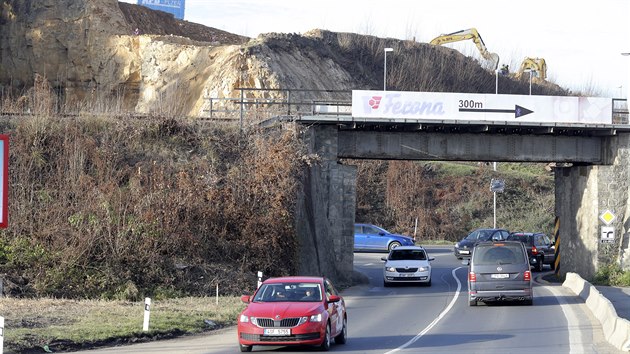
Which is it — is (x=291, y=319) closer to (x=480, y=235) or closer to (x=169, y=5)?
(x=480, y=235)

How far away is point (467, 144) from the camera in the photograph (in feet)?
133

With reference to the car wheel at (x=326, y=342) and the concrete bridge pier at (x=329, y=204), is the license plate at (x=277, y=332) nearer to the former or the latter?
the car wheel at (x=326, y=342)

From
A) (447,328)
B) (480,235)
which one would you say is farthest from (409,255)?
(480,235)

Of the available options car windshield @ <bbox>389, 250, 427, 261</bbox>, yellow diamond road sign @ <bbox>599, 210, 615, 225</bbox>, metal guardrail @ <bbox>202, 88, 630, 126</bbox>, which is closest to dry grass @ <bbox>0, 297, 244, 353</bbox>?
car windshield @ <bbox>389, 250, 427, 261</bbox>

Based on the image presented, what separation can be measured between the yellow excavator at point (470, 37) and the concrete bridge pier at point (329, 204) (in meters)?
52.5

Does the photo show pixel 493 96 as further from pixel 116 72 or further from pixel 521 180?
pixel 521 180

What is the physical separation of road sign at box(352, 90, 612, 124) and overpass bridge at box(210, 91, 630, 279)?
0.13 ft

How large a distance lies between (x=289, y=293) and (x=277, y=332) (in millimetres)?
1456

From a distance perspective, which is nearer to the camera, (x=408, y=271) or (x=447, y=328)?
(x=447, y=328)

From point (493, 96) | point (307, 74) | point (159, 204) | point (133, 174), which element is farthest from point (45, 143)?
point (307, 74)

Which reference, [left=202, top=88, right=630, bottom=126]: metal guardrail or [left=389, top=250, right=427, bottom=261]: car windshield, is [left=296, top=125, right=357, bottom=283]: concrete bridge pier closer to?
[left=202, top=88, right=630, bottom=126]: metal guardrail

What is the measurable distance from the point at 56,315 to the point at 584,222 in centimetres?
2638

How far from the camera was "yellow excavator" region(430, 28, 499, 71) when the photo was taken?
89.5 m

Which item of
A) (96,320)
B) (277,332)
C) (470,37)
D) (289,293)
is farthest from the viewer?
(470,37)
